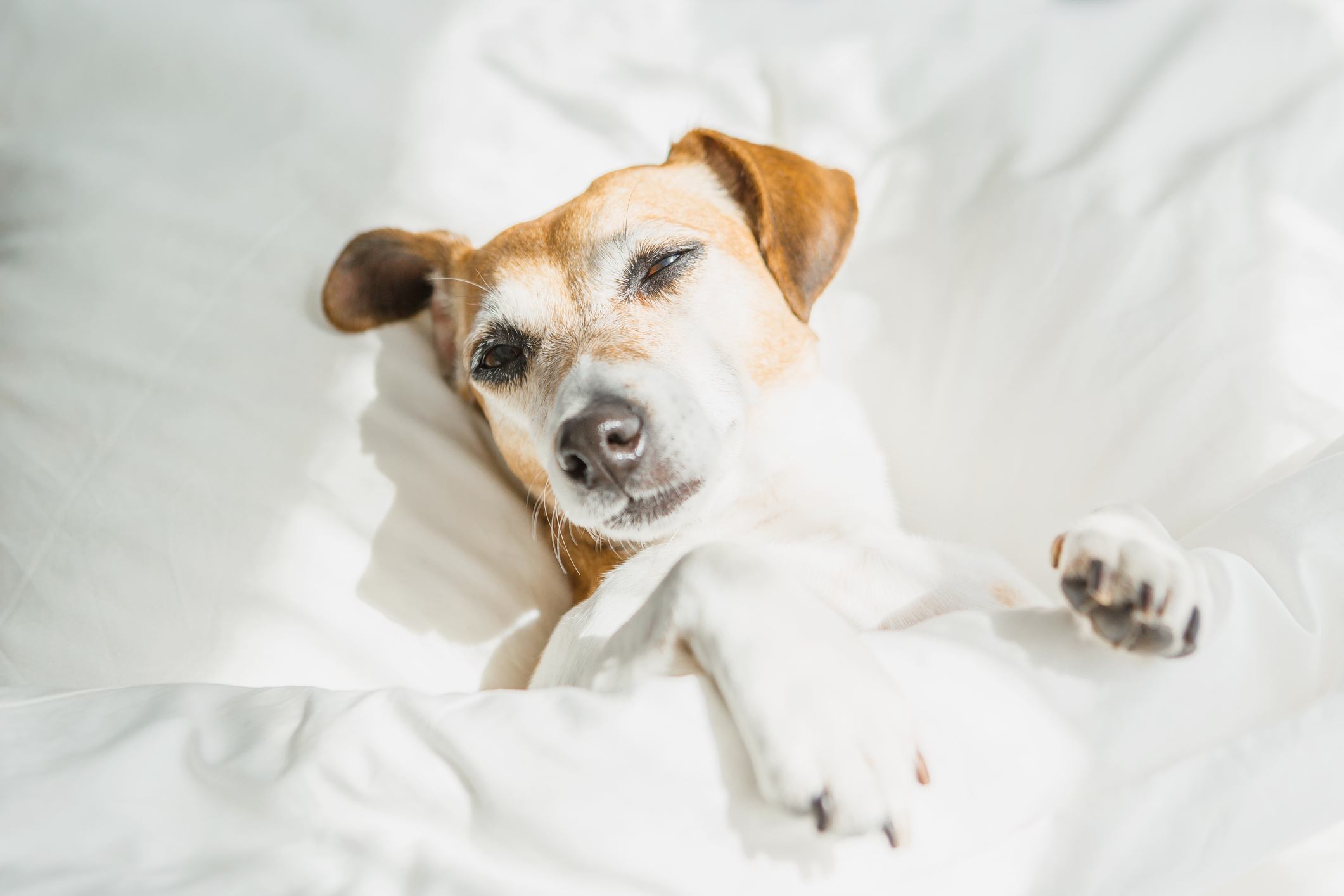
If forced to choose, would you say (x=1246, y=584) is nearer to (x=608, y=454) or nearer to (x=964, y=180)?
(x=608, y=454)

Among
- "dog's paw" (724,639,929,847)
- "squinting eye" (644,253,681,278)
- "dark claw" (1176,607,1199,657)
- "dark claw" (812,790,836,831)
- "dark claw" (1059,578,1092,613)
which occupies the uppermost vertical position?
"dark claw" (1176,607,1199,657)

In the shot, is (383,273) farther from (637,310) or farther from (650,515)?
(650,515)

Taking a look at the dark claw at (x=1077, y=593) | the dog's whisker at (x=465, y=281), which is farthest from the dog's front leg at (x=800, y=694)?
the dog's whisker at (x=465, y=281)

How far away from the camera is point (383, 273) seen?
216 centimetres

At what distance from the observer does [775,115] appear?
9.11 ft

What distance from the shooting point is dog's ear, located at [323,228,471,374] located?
6.79 feet

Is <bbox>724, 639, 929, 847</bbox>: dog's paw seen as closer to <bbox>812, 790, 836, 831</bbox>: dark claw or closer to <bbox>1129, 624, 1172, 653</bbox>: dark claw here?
<bbox>812, 790, 836, 831</bbox>: dark claw

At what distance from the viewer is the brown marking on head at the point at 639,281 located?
181 centimetres

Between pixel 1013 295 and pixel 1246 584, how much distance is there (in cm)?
117

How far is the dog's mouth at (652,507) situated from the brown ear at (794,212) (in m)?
0.60

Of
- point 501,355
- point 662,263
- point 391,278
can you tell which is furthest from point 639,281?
point 391,278

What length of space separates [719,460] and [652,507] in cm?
17

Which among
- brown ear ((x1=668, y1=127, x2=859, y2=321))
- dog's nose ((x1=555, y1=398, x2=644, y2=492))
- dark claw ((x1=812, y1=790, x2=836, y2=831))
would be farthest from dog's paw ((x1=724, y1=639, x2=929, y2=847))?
brown ear ((x1=668, y1=127, x2=859, y2=321))

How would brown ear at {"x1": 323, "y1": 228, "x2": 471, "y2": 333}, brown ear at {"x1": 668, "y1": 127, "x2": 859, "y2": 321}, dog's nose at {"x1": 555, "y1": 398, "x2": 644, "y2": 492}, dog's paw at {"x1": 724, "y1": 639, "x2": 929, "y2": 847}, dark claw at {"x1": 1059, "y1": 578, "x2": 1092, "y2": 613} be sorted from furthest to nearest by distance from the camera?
1. brown ear at {"x1": 323, "y1": 228, "x2": 471, "y2": 333}
2. brown ear at {"x1": 668, "y1": 127, "x2": 859, "y2": 321}
3. dog's nose at {"x1": 555, "y1": 398, "x2": 644, "y2": 492}
4. dark claw at {"x1": 1059, "y1": 578, "x2": 1092, "y2": 613}
5. dog's paw at {"x1": 724, "y1": 639, "x2": 929, "y2": 847}
